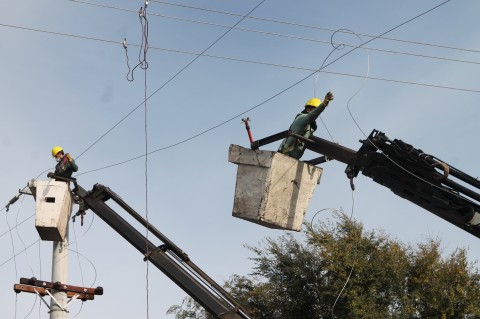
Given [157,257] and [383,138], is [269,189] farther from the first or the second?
[157,257]

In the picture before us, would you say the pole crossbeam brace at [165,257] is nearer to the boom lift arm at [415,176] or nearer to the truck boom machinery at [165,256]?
the truck boom machinery at [165,256]

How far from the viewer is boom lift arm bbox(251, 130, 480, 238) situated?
9305 mm

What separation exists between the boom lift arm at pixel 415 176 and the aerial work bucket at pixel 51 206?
182 inches

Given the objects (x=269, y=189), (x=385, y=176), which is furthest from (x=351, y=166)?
(x=269, y=189)

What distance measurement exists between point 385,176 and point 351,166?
43cm

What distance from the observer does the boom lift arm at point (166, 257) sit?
11.1 m

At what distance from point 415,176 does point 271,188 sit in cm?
176

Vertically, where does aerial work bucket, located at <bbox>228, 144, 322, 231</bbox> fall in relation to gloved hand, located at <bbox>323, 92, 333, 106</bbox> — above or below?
below

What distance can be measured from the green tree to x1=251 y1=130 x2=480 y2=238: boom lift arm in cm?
1860

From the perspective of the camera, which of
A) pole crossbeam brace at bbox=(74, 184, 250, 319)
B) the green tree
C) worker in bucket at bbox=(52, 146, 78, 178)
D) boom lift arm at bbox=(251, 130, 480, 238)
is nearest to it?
boom lift arm at bbox=(251, 130, 480, 238)

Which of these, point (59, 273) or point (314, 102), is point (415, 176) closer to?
point (314, 102)

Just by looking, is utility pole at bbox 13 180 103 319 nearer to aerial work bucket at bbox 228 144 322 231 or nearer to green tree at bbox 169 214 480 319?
aerial work bucket at bbox 228 144 322 231

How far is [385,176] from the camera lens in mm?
9750

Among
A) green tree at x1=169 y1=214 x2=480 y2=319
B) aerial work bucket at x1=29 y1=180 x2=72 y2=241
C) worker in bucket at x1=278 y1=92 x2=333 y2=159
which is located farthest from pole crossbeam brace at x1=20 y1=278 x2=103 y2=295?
green tree at x1=169 y1=214 x2=480 y2=319
